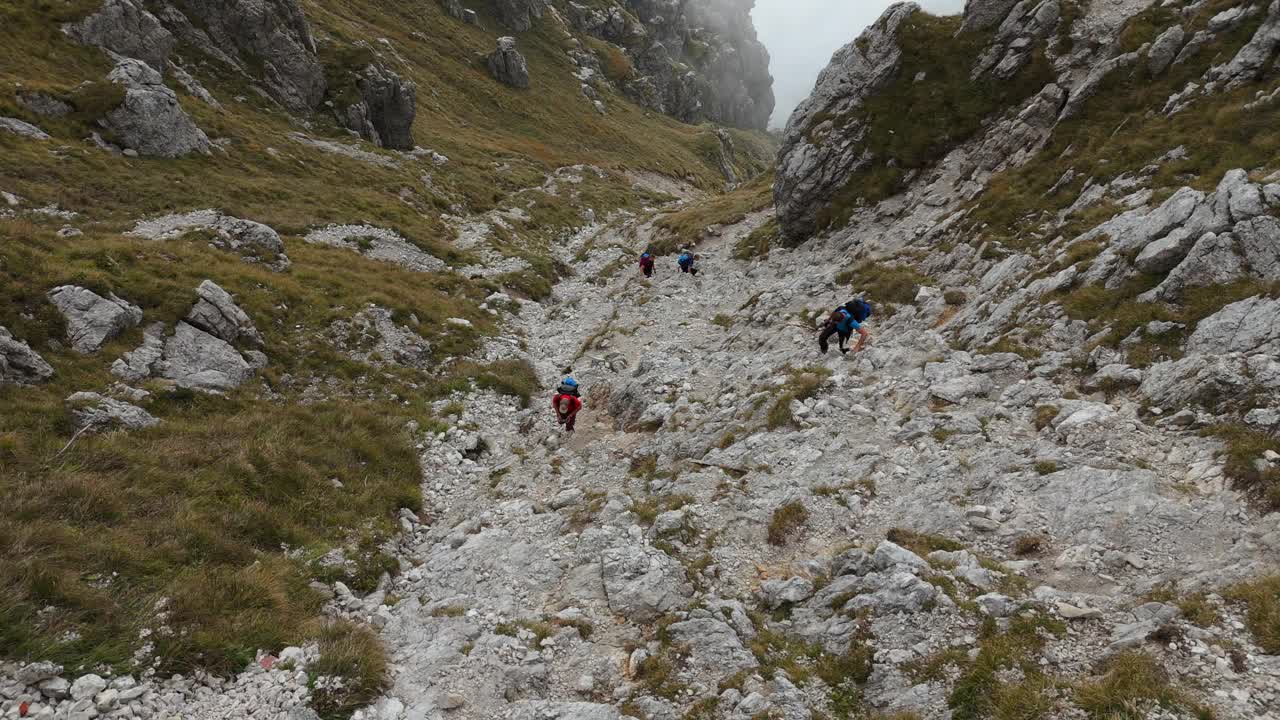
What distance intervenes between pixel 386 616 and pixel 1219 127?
2852cm

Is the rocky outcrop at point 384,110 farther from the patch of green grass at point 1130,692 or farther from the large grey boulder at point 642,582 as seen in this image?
the patch of green grass at point 1130,692

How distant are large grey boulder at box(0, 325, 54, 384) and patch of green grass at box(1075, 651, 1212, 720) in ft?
75.6

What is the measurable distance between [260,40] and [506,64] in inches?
2413

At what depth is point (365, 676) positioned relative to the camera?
984 centimetres

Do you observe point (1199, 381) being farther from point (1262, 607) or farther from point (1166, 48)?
point (1166, 48)

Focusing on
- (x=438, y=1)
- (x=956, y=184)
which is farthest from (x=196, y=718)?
(x=438, y=1)

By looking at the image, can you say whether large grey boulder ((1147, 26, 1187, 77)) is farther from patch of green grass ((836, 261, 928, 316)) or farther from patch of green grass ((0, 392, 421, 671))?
patch of green grass ((0, 392, 421, 671))

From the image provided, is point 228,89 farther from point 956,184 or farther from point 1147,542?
point 1147,542

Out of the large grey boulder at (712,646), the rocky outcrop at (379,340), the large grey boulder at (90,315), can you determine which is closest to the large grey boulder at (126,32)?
the rocky outcrop at (379,340)

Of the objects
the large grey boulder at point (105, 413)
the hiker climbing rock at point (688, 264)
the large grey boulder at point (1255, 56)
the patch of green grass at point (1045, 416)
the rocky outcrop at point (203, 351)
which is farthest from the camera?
the hiker climbing rock at point (688, 264)

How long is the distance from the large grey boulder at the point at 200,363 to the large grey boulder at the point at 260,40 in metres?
47.3

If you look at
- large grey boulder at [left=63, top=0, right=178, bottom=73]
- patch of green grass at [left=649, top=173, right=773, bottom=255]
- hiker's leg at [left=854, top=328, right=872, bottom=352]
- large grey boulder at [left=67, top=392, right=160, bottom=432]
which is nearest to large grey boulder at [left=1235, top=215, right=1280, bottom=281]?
hiker's leg at [left=854, top=328, right=872, bottom=352]

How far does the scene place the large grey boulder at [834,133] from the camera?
33.7 meters

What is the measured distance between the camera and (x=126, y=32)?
1729 inches
